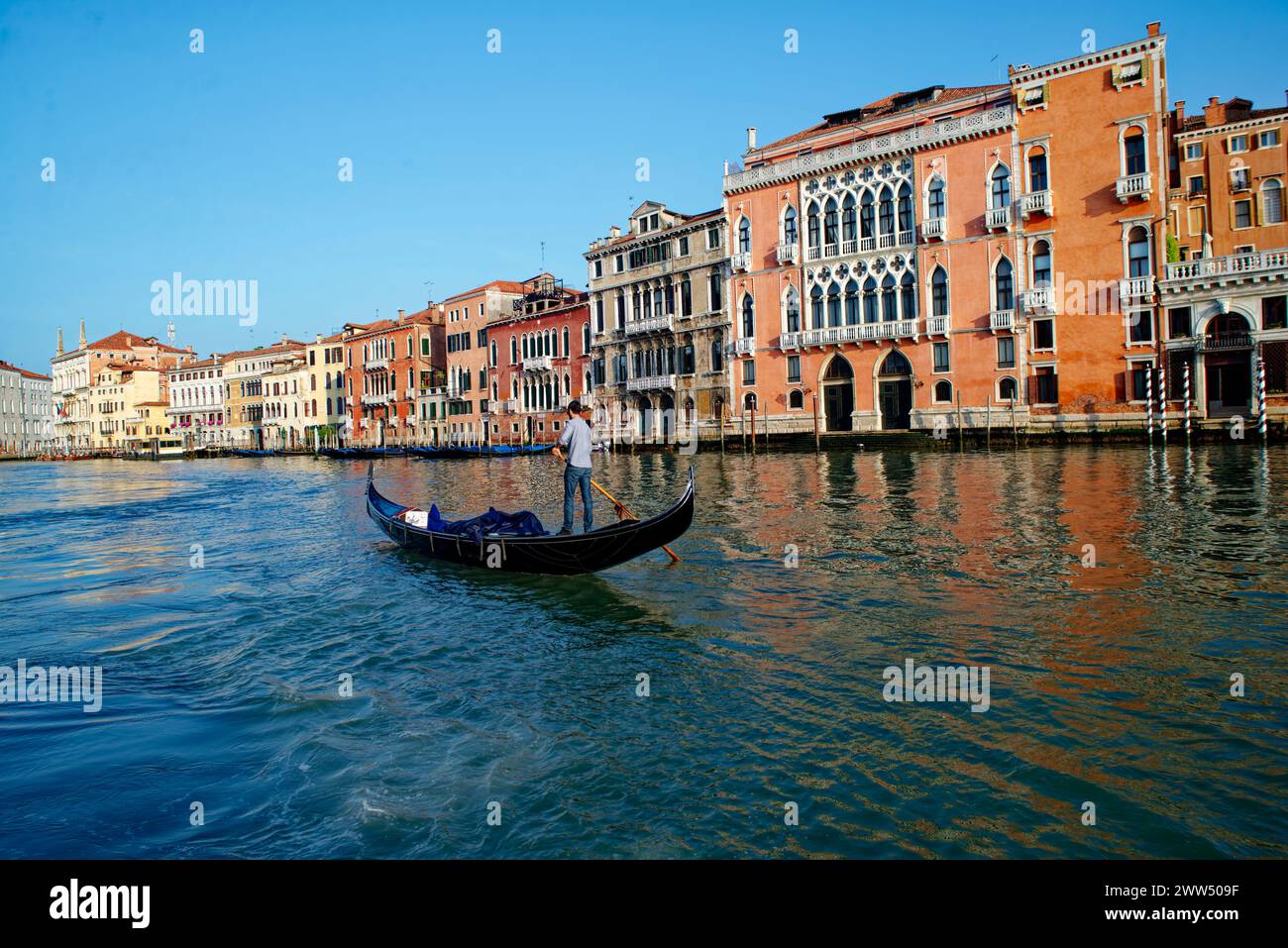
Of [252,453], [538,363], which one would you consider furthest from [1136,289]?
[252,453]

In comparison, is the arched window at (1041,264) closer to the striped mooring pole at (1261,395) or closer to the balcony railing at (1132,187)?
the balcony railing at (1132,187)

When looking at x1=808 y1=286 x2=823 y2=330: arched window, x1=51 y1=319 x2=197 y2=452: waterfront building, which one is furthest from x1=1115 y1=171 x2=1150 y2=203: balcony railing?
x1=51 y1=319 x2=197 y2=452: waterfront building

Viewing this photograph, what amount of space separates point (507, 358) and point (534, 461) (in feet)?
36.5

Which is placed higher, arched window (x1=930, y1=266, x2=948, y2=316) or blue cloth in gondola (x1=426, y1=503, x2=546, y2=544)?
arched window (x1=930, y1=266, x2=948, y2=316)

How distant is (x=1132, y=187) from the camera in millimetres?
22344

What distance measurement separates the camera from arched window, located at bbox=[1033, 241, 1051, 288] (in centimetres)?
2408

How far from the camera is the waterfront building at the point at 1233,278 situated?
68.3 ft

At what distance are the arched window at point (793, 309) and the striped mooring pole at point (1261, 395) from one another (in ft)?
42.5

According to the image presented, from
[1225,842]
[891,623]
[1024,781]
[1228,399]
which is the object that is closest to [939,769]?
[1024,781]

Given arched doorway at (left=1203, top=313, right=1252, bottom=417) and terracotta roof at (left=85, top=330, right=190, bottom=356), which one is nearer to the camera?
arched doorway at (left=1203, top=313, right=1252, bottom=417)

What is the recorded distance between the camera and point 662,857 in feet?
8.95

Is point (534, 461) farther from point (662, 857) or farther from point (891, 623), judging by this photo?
point (662, 857)

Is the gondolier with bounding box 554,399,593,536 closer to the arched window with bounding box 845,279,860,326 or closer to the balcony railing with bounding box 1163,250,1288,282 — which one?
the balcony railing with bounding box 1163,250,1288,282

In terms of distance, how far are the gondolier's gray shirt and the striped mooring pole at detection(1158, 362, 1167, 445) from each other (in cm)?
1806
